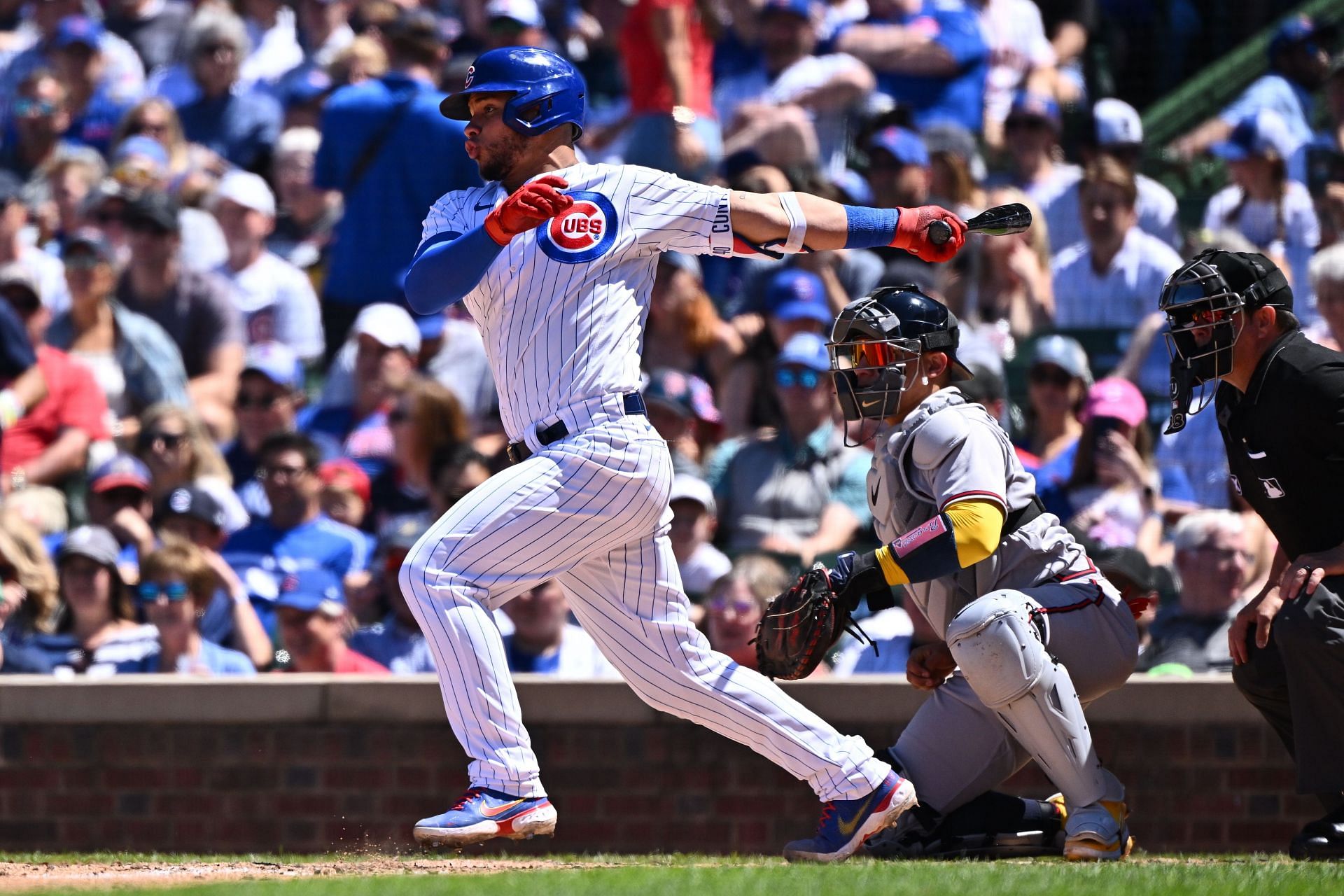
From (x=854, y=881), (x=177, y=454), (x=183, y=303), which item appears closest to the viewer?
(x=854, y=881)

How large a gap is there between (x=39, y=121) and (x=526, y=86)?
7921 millimetres

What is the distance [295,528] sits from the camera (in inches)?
336

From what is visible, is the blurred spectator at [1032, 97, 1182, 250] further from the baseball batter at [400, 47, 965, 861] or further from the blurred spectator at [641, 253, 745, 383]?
the baseball batter at [400, 47, 965, 861]

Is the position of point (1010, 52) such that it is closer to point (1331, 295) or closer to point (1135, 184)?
point (1135, 184)

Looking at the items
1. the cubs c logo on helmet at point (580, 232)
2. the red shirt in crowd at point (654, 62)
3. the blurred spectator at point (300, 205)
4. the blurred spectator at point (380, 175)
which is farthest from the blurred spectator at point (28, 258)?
the cubs c logo on helmet at point (580, 232)

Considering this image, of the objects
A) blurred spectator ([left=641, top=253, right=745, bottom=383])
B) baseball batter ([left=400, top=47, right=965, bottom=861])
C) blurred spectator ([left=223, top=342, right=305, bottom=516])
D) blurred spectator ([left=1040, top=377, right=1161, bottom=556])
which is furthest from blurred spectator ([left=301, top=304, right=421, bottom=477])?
baseball batter ([left=400, top=47, right=965, bottom=861])

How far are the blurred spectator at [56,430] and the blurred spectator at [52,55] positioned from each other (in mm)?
3358

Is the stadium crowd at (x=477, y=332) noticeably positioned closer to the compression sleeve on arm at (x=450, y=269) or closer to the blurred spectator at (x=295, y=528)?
the blurred spectator at (x=295, y=528)

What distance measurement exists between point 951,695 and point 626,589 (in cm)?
108

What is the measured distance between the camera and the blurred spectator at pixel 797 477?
823 cm

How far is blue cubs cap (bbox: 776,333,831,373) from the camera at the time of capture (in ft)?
27.7

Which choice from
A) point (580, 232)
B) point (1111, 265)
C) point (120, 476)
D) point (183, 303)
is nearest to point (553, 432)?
point (580, 232)

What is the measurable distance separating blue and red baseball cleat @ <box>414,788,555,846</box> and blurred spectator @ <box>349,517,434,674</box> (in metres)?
2.49

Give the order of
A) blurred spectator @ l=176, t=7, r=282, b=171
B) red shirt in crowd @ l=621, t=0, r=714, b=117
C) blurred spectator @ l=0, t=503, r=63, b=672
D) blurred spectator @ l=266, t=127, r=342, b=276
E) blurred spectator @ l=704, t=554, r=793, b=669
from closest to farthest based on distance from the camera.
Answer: blurred spectator @ l=704, t=554, r=793, b=669 < blurred spectator @ l=0, t=503, r=63, b=672 < red shirt in crowd @ l=621, t=0, r=714, b=117 < blurred spectator @ l=266, t=127, r=342, b=276 < blurred spectator @ l=176, t=7, r=282, b=171
